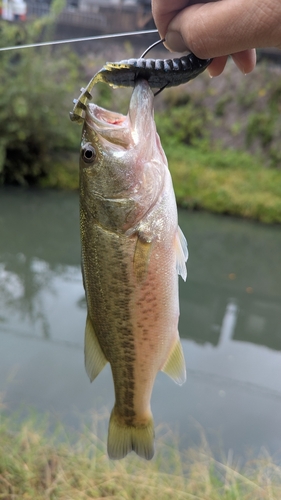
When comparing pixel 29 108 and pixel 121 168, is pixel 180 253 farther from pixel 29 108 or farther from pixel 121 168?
pixel 29 108

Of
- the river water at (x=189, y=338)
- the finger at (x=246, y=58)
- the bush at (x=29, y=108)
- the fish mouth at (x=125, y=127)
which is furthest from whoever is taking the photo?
the bush at (x=29, y=108)

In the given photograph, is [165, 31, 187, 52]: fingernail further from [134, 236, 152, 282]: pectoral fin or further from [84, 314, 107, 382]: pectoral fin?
[84, 314, 107, 382]: pectoral fin

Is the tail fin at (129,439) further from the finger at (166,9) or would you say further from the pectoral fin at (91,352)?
the finger at (166,9)

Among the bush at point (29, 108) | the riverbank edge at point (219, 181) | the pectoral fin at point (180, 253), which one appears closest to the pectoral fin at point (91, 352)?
the pectoral fin at point (180, 253)

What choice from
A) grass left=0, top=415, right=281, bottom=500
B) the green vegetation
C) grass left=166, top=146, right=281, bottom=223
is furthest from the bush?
grass left=0, top=415, right=281, bottom=500

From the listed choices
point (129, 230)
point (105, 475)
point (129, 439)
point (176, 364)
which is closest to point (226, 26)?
point (129, 230)

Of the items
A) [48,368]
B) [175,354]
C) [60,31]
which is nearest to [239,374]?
[48,368]
